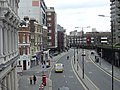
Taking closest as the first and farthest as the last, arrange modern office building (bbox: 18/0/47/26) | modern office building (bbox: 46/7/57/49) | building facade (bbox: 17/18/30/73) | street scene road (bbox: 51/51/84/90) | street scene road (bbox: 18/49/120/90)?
street scene road (bbox: 18/49/120/90), street scene road (bbox: 51/51/84/90), building facade (bbox: 17/18/30/73), modern office building (bbox: 18/0/47/26), modern office building (bbox: 46/7/57/49)

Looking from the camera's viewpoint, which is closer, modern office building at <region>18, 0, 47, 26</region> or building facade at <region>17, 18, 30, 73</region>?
building facade at <region>17, 18, 30, 73</region>

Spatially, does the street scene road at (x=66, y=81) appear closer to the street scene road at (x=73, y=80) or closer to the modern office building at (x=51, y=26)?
the street scene road at (x=73, y=80)

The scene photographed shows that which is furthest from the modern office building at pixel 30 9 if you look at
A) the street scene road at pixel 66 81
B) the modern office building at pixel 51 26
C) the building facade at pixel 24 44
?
the street scene road at pixel 66 81

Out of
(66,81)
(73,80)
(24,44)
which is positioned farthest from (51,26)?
(66,81)

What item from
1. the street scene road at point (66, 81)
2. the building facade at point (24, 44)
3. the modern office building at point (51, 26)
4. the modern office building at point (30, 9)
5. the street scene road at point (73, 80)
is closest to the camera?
the street scene road at point (73, 80)

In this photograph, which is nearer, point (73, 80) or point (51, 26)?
point (73, 80)

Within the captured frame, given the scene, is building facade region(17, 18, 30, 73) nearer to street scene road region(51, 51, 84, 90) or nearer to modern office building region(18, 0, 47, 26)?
street scene road region(51, 51, 84, 90)

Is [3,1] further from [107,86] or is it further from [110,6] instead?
[110,6]

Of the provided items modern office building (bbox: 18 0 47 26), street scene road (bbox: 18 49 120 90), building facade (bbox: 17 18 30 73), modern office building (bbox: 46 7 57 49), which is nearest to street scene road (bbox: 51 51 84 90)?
street scene road (bbox: 18 49 120 90)

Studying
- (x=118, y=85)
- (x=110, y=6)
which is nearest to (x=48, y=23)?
(x=110, y=6)

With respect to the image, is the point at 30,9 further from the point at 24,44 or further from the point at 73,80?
the point at 73,80

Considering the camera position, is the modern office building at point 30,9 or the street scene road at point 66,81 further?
the modern office building at point 30,9

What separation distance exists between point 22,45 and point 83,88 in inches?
1190

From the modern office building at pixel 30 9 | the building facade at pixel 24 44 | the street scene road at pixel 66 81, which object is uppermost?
the modern office building at pixel 30 9
